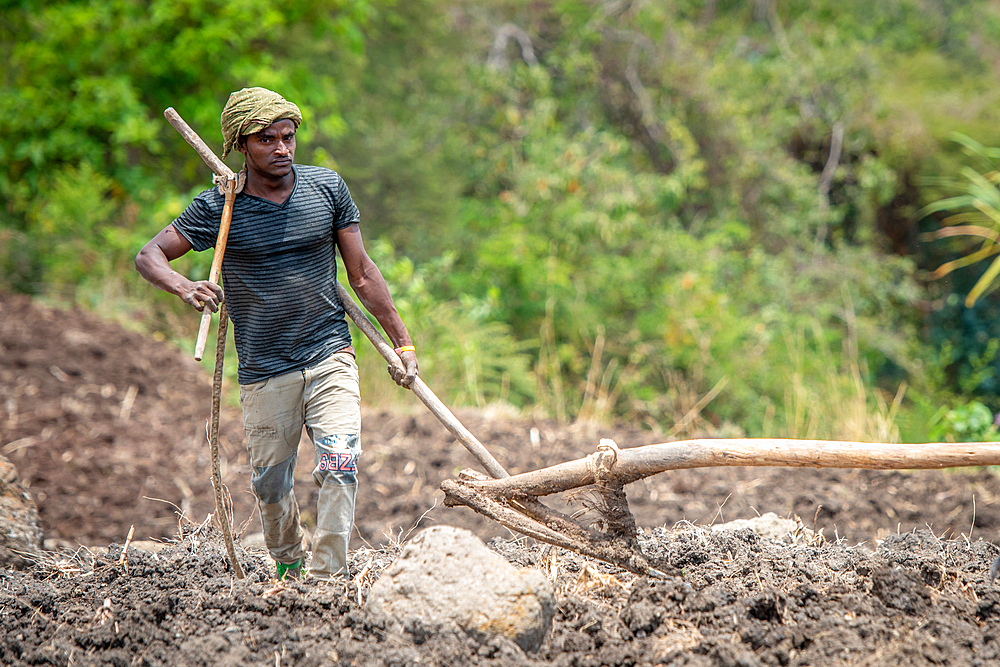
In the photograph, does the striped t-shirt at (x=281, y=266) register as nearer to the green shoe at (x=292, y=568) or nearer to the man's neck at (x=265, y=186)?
the man's neck at (x=265, y=186)

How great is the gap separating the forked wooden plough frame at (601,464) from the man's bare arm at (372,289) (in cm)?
5

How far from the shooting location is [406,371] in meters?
2.97

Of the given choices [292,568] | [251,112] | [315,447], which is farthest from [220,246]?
[292,568]

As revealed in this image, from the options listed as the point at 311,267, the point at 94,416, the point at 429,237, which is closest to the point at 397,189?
the point at 429,237

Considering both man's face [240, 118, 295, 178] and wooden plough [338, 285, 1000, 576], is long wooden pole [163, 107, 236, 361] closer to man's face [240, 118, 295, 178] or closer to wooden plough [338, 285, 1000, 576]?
man's face [240, 118, 295, 178]

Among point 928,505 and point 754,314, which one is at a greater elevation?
point 928,505

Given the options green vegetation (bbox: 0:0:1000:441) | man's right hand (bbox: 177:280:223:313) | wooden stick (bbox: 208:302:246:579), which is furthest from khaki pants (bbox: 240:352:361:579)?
green vegetation (bbox: 0:0:1000:441)

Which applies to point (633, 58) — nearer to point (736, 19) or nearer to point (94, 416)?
point (736, 19)

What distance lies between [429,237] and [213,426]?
786cm

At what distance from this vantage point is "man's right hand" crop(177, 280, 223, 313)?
8.30 ft

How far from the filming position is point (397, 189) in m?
10.8

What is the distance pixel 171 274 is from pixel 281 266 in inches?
14.9

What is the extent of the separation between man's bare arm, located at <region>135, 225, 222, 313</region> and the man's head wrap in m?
0.40

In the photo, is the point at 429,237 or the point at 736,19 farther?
the point at 736,19
